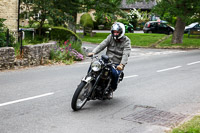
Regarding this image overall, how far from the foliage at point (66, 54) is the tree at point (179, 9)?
35.4 feet

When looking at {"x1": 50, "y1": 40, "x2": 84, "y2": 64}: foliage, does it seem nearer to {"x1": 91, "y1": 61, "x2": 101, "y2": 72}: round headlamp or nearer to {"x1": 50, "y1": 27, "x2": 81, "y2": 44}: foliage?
{"x1": 50, "y1": 27, "x2": 81, "y2": 44}: foliage

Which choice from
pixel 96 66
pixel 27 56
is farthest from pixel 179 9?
pixel 96 66

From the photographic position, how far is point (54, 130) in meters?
5.97

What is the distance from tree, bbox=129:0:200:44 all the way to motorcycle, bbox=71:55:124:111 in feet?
59.5

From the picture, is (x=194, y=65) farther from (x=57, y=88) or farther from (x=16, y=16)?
(x=16, y=16)

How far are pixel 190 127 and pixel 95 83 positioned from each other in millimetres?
2230

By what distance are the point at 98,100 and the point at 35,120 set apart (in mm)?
2308

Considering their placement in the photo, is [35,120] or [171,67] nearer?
[35,120]

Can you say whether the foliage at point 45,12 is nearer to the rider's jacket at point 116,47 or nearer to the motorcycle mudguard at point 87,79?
the rider's jacket at point 116,47

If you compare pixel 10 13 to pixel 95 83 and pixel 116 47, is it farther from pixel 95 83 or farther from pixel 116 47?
pixel 95 83

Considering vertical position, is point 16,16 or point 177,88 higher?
point 16,16

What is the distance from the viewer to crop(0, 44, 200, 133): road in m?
6.30

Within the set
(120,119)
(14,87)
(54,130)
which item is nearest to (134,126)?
(120,119)

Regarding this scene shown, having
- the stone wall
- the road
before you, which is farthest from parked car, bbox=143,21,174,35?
the road
